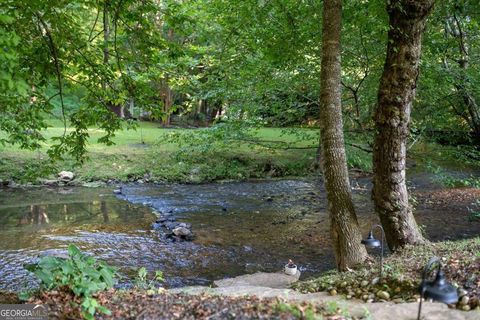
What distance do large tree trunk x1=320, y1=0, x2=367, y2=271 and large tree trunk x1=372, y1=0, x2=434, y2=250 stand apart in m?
0.49

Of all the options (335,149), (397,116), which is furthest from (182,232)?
(397,116)

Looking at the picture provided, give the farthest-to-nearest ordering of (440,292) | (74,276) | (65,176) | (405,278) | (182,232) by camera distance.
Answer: (65,176)
(182,232)
(405,278)
(74,276)
(440,292)

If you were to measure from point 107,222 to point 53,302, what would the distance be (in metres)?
7.17

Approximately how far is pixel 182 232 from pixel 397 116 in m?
5.47

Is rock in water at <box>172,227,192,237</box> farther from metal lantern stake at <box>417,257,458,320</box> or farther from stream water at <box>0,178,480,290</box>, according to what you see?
metal lantern stake at <box>417,257,458,320</box>

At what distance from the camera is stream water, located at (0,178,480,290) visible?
7219 millimetres

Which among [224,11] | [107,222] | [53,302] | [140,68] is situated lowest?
[107,222]

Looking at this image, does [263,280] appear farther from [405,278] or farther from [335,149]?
[405,278]

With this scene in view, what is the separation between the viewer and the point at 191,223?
988 cm

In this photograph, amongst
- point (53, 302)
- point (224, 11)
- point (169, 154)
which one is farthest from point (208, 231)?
point (169, 154)

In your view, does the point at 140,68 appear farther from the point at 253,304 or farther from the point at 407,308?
the point at 407,308

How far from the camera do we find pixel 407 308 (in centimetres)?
314

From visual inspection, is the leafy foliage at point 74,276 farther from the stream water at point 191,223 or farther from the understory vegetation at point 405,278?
the stream water at point 191,223

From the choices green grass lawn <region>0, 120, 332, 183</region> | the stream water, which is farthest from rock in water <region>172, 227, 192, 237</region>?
green grass lawn <region>0, 120, 332, 183</region>
